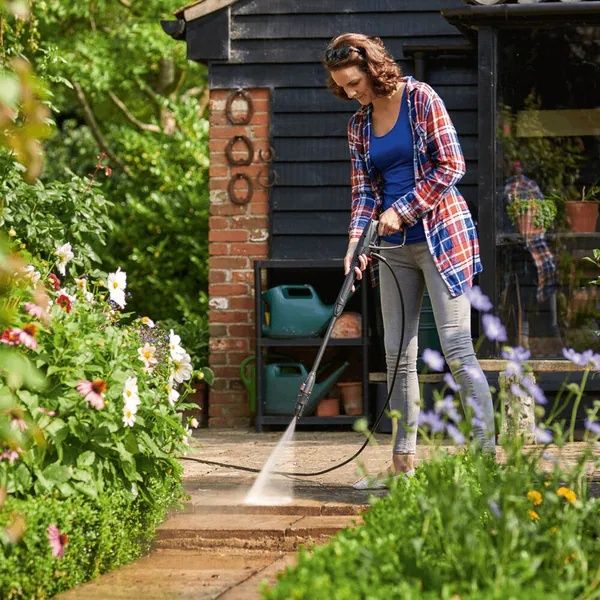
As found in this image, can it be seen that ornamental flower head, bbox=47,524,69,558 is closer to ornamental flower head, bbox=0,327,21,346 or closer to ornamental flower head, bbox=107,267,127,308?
ornamental flower head, bbox=0,327,21,346

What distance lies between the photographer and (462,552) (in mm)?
2848

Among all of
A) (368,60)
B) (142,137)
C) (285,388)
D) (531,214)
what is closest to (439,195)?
(368,60)

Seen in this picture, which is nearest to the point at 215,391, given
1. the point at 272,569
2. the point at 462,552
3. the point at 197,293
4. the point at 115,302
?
the point at 197,293

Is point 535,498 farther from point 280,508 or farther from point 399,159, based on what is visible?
point 399,159

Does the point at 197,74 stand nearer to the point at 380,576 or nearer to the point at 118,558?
the point at 118,558

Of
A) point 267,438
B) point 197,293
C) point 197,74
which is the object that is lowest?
point 267,438

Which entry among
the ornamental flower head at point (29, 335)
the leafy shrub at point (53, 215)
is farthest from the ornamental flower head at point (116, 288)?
the leafy shrub at point (53, 215)

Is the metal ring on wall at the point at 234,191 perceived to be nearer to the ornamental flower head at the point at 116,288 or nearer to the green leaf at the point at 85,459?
the ornamental flower head at the point at 116,288

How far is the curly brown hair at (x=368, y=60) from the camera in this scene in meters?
4.80

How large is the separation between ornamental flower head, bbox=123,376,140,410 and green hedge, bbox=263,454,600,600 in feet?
2.71

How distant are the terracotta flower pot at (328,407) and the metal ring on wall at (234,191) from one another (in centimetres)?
134

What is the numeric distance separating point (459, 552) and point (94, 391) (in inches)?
49.9

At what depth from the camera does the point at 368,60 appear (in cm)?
480

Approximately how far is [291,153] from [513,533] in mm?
5772
